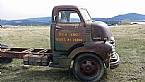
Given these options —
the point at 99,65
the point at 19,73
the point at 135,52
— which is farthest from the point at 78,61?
the point at 135,52

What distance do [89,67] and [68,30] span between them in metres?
1.28

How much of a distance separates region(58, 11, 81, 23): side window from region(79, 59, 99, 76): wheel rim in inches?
50.4

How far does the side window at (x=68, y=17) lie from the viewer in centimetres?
1059

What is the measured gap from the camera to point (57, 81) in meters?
10.4

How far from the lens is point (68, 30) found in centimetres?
1047

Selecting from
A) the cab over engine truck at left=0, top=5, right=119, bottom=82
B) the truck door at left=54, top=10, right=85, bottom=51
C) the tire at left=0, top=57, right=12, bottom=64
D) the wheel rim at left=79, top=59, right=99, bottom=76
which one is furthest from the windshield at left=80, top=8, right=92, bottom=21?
the tire at left=0, top=57, right=12, bottom=64

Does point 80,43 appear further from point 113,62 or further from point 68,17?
point 113,62

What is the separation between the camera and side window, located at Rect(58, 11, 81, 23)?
10.6 meters

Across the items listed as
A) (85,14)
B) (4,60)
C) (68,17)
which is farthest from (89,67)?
(4,60)

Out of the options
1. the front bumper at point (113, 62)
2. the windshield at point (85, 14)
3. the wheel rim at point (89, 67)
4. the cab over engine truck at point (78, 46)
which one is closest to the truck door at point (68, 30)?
the cab over engine truck at point (78, 46)

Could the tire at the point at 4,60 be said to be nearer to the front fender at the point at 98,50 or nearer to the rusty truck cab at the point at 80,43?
the rusty truck cab at the point at 80,43

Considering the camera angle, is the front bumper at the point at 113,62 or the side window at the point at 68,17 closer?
the front bumper at the point at 113,62

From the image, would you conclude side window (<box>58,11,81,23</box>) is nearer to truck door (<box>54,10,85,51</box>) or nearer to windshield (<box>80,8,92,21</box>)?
truck door (<box>54,10,85,51</box>)

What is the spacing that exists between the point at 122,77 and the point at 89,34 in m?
1.77
